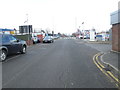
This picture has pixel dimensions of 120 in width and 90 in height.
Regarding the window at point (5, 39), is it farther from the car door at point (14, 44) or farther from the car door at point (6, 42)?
the car door at point (14, 44)

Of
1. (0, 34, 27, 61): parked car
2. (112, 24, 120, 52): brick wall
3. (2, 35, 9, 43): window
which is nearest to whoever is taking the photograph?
(0, 34, 27, 61): parked car

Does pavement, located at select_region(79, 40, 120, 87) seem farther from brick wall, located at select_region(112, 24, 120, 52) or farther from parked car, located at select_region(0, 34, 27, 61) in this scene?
parked car, located at select_region(0, 34, 27, 61)

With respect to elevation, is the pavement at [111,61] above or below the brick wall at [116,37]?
below

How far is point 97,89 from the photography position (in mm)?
4266

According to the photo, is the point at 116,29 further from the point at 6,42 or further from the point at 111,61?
the point at 6,42

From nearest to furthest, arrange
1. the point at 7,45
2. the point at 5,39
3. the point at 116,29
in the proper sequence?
the point at 7,45, the point at 5,39, the point at 116,29

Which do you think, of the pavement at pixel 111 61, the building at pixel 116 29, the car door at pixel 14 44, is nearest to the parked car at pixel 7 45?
the car door at pixel 14 44

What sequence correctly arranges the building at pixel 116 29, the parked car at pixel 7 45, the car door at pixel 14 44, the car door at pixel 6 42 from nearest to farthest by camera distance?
1. the parked car at pixel 7 45
2. the car door at pixel 6 42
3. the car door at pixel 14 44
4. the building at pixel 116 29

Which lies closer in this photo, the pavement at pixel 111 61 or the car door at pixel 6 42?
the pavement at pixel 111 61

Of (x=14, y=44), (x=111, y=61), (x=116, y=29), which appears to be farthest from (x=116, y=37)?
(x=14, y=44)

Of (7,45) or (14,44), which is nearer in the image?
(7,45)

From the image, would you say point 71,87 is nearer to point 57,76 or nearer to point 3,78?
point 57,76

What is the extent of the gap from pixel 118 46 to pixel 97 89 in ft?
28.3

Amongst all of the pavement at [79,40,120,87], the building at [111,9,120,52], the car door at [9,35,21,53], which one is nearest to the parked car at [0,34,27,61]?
the car door at [9,35,21,53]
